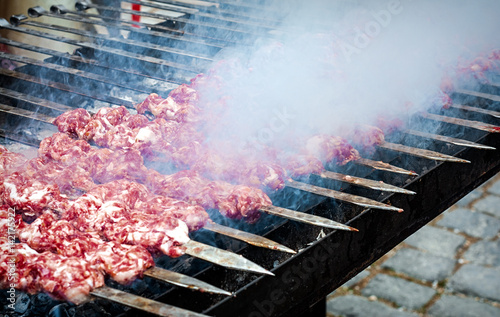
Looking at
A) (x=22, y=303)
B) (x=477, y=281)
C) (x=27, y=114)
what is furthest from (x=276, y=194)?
(x=477, y=281)

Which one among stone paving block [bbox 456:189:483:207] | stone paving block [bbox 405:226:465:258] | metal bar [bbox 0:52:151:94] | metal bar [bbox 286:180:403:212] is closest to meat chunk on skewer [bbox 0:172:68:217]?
metal bar [bbox 286:180:403:212]

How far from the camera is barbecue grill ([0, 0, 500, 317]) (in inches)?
79.5

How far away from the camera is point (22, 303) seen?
7.00ft

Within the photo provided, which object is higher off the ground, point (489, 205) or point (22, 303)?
point (22, 303)

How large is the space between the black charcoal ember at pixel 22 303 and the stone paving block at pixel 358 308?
352 centimetres

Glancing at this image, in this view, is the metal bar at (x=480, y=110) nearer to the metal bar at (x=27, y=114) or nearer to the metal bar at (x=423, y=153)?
the metal bar at (x=423, y=153)

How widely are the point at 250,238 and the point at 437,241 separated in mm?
4388

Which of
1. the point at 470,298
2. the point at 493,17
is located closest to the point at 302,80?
the point at 493,17

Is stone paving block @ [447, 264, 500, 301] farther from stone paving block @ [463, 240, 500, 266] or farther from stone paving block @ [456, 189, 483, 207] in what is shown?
stone paving block @ [456, 189, 483, 207]

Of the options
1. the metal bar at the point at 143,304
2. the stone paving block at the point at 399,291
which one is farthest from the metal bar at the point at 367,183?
the stone paving block at the point at 399,291

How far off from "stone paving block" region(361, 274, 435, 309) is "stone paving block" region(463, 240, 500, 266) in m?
0.72

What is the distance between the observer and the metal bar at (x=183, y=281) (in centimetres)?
182

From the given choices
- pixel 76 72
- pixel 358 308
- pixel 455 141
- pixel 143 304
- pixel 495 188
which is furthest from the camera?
pixel 495 188

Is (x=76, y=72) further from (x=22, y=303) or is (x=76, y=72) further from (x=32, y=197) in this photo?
(x=22, y=303)
